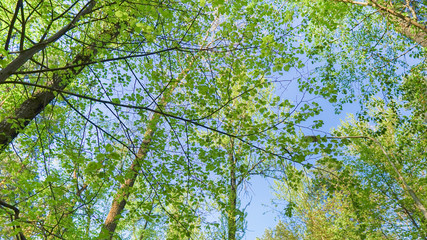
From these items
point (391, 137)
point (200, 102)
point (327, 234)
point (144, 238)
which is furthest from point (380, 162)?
point (144, 238)

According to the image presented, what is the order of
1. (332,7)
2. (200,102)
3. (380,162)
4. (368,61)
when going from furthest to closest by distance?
(380,162), (368,61), (332,7), (200,102)

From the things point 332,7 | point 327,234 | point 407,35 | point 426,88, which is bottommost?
point 327,234

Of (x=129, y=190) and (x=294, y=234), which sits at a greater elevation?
(x=294, y=234)

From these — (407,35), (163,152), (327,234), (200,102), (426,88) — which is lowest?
(163,152)

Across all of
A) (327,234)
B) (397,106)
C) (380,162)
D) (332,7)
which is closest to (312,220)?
(327,234)

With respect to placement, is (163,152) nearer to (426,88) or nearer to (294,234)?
(426,88)

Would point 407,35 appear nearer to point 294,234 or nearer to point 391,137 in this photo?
point 391,137

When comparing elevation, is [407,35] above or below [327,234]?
above

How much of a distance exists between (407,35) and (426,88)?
1.46m

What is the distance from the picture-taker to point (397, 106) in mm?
6059

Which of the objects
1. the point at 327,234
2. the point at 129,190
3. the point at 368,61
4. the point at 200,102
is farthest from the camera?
the point at 327,234

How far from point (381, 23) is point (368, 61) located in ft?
4.24

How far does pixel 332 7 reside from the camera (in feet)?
19.4

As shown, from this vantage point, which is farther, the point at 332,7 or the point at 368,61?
the point at 368,61
